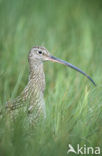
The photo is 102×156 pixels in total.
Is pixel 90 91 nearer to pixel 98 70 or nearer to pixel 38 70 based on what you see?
pixel 38 70

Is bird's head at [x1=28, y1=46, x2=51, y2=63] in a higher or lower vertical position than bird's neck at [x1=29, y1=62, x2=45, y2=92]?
higher

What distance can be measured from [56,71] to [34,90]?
1.40 m

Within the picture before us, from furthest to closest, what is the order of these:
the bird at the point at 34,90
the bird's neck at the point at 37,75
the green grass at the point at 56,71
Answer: the bird's neck at the point at 37,75 < the bird at the point at 34,90 < the green grass at the point at 56,71

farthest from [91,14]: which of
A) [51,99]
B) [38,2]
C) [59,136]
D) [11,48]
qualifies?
[59,136]

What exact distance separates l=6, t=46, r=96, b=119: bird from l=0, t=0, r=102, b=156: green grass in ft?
0.20

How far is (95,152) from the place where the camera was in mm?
2459

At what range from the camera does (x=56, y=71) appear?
444cm

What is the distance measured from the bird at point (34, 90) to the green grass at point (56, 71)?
6cm

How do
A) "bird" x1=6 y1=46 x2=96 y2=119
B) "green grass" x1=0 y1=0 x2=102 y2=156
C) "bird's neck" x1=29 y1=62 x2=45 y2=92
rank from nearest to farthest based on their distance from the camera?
"green grass" x1=0 y1=0 x2=102 y2=156
"bird" x1=6 y1=46 x2=96 y2=119
"bird's neck" x1=29 y1=62 x2=45 y2=92

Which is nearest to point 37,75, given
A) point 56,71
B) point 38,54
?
point 38,54

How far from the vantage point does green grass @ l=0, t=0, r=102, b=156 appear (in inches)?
94.5

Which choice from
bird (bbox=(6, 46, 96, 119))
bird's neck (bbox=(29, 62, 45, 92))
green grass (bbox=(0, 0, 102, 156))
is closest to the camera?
green grass (bbox=(0, 0, 102, 156))

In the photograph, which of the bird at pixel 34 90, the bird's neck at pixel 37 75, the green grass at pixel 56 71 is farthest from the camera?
the bird's neck at pixel 37 75

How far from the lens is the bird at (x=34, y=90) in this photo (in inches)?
113
